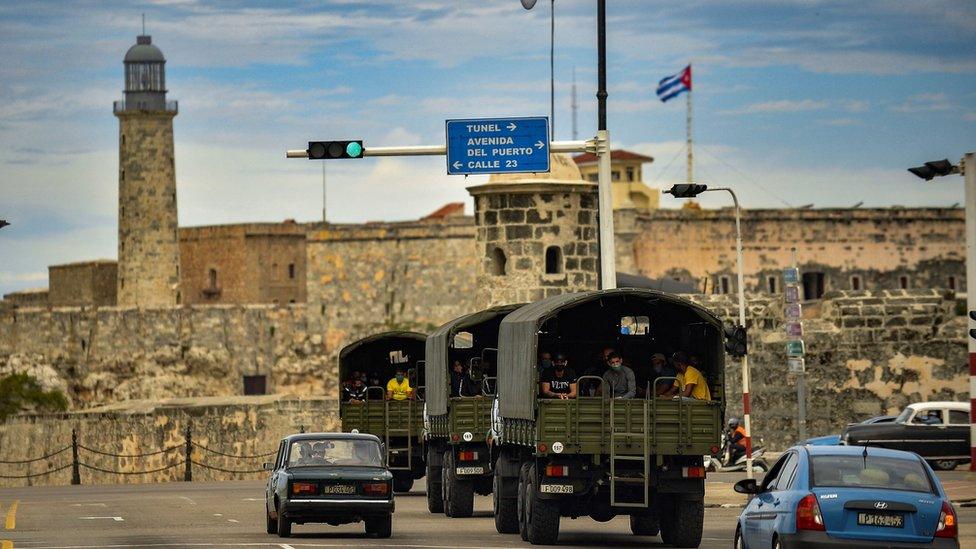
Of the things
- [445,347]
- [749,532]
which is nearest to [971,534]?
[749,532]

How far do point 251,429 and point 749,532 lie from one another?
3326 cm

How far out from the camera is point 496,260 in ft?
130

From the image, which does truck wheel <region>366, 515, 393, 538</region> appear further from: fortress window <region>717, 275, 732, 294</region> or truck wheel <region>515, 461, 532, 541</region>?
fortress window <region>717, 275, 732, 294</region>

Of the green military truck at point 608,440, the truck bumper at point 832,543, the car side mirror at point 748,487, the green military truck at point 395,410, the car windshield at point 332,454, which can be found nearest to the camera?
the truck bumper at point 832,543

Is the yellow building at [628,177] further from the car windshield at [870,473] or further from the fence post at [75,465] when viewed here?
the car windshield at [870,473]

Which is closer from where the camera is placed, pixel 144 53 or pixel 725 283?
pixel 725 283

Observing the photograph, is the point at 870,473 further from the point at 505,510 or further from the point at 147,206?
the point at 147,206

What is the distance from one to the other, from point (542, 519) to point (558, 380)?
5.38 feet

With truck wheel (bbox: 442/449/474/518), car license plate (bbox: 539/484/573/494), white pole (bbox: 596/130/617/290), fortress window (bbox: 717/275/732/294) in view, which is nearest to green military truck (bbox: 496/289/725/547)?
car license plate (bbox: 539/484/573/494)

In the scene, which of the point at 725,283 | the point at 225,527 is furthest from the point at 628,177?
the point at 225,527

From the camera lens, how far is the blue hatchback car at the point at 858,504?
16.0 m

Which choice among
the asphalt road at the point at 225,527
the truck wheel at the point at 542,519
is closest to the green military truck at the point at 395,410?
the asphalt road at the point at 225,527

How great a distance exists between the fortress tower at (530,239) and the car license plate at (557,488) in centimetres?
1833

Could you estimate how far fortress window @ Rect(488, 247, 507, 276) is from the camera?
39.7m
